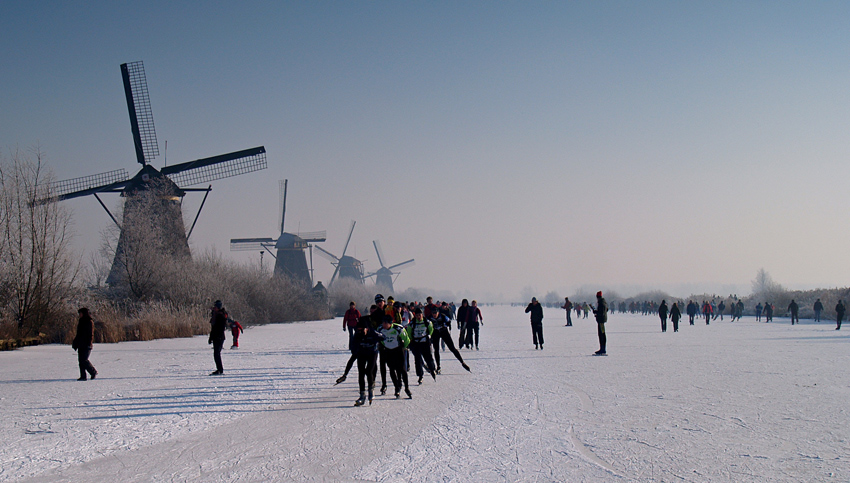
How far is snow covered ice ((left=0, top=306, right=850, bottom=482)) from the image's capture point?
564cm

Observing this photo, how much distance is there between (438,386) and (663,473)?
6.26 metres

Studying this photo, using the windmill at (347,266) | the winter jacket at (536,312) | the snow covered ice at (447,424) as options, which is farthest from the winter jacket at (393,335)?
the windmill at (347,266)

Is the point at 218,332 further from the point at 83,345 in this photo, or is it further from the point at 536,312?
the point at 536,312

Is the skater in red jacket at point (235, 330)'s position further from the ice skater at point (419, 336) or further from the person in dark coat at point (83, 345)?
the ice skater at point (419, 336)

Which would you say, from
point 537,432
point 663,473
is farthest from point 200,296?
point 663,473

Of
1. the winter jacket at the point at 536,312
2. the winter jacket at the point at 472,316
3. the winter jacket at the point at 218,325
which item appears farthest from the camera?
the winter jacket at the point at 472,316

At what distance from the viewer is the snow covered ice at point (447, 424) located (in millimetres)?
5641

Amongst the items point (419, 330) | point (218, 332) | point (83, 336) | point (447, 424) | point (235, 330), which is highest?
point (83, 336)

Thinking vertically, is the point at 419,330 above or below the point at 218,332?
below

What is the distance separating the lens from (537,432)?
7168 mm

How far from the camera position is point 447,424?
303 inches

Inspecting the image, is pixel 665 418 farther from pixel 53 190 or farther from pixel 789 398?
pixel 53 190

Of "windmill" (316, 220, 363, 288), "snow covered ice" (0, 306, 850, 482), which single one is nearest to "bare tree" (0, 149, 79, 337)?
"snow covered ice" (0, 306, 850, 482)

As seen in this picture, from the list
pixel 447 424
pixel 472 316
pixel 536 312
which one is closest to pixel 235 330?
pixel 472 316
